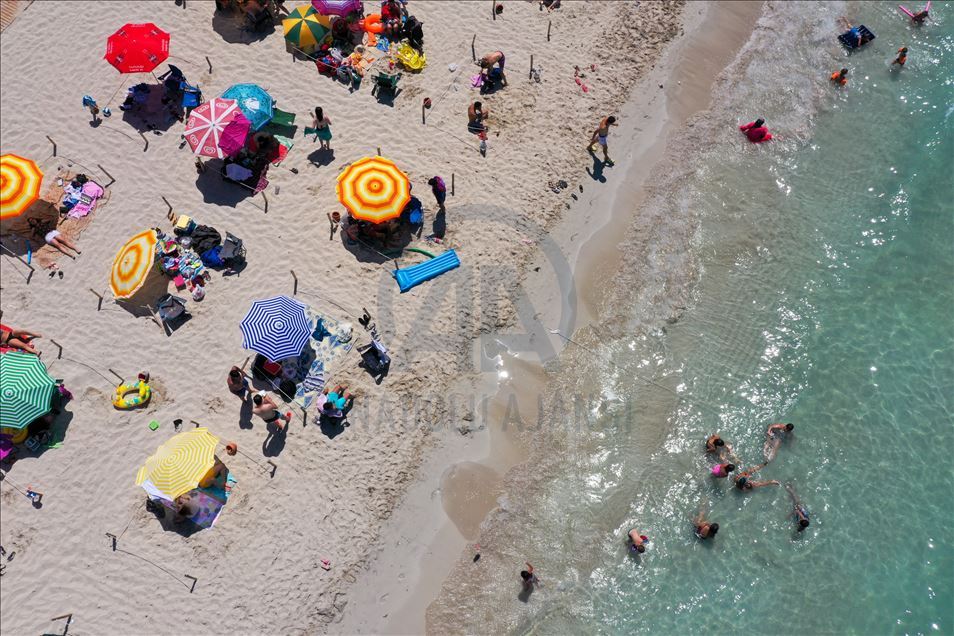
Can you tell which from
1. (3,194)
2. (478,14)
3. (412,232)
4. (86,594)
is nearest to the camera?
(86,594)

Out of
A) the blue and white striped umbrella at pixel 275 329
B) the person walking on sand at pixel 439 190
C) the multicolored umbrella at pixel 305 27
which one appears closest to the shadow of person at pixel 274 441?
the blue and white striped umbrella at pixel 275 329

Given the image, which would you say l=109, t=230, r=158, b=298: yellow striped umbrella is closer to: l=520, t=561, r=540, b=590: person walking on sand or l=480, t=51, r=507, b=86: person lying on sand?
l=480, t=51, r=507, b=86: person lying on sand

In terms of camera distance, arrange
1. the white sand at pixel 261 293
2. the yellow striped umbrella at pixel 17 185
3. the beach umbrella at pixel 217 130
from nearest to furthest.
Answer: the white sand at pixel 261 293, the yellow striped umbrella at pixel 17 185, the beach umbrella at pixel 217 130

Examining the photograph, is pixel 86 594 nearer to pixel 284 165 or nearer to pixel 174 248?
pixel 174 248

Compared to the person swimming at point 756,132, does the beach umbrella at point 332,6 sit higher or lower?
lower

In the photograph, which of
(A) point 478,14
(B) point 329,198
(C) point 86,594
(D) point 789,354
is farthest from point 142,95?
(D) point 789,354

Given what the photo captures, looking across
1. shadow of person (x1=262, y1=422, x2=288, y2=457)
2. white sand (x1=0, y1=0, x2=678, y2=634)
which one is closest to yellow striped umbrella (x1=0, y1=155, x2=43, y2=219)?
white sand (x1=0, y1=0, x2=678, y2=634)

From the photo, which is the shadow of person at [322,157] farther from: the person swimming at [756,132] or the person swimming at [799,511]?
the person swimming at [799,511]
